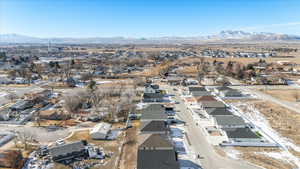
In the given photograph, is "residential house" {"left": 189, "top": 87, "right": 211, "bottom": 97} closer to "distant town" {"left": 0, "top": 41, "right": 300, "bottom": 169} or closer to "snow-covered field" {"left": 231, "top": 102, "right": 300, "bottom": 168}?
"distant town" {"left": 0, "top": 41, "right": 300, "bottom": 169}

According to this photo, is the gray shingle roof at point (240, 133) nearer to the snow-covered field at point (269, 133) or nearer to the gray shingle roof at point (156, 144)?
the snow-covered field at point (269, 133)

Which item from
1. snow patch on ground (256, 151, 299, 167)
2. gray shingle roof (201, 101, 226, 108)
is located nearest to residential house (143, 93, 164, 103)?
gray shingle roof (201, 101, 226, 108)

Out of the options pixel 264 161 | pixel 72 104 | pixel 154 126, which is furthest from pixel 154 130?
pixel 72 104

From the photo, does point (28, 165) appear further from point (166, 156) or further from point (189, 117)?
point (189, 117)

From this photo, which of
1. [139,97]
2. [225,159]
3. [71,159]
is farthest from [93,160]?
[139,97]

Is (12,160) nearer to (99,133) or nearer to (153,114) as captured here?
(99,133)

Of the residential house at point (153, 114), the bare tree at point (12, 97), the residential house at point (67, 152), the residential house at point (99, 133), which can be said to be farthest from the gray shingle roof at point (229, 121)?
the bare tree at point (12, 97)
